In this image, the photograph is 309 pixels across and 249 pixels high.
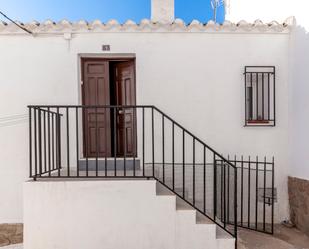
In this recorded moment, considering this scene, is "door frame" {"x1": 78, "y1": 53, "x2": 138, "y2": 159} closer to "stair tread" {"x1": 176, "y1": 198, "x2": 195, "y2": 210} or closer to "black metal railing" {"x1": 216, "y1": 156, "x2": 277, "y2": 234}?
"stair tread" {"x1": 176, "y1": 198, "x2": 195, "y2": 210}

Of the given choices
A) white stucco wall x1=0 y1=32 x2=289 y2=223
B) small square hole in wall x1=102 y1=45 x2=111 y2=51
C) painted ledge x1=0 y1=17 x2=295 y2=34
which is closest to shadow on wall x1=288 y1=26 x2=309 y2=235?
white stucco wall x1=0 y1=32 x2=289 y2=223

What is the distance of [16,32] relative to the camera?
466 centimetres

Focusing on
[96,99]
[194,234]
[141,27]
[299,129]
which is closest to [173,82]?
[141,27]

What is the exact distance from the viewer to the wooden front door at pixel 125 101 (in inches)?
198

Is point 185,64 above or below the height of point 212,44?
below

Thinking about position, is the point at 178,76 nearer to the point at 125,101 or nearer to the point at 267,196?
the point at 125,101

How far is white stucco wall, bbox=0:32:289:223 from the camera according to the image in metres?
4.70

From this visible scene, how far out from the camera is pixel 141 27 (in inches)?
186

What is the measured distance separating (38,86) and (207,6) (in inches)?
286

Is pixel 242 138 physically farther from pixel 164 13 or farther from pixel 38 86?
pixel 38 86

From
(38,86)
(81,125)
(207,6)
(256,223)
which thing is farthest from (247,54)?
(207,6)

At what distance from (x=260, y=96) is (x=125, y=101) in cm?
266

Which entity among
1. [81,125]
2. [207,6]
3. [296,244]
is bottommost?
[296,244]

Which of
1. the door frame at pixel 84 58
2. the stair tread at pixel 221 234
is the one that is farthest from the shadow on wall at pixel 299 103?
the door frame at pixel 84 58
